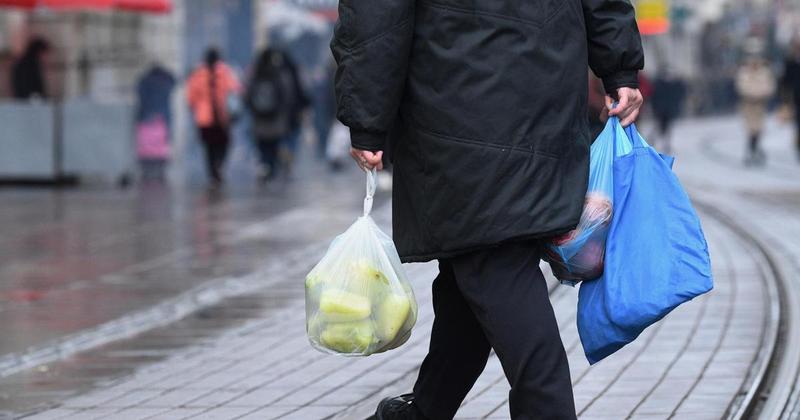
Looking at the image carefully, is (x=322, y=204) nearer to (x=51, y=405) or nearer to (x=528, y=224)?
(x=51, y=405)

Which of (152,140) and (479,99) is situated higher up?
(479,99)

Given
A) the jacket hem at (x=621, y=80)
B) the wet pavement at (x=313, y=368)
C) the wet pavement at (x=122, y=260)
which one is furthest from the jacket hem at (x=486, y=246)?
the wet pavement at (x=122, y=260)

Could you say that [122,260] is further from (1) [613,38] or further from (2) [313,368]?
(1) [613,38]

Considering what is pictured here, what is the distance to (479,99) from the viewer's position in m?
4.34

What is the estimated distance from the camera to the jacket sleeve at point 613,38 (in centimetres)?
447

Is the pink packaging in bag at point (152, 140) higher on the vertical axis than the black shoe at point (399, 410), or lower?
lower

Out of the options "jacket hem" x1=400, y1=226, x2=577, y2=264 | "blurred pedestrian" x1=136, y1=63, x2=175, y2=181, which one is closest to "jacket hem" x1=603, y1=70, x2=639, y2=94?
"jacket hem" x1=400, y1=226, x2=577, y2=264

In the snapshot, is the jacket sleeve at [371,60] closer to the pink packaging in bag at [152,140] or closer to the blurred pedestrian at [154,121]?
the blurred pedestrian at [154,121]

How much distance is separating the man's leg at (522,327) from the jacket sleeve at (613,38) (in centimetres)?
49

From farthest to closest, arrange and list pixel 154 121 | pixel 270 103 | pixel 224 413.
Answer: pixel 154 121
pixel 270 103
pixel 224 413

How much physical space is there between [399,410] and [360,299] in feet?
1.87

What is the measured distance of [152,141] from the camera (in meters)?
21.0

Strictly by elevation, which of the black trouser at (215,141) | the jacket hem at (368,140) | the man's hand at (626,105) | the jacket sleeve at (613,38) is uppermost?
the jacket sleeve at (613,38)

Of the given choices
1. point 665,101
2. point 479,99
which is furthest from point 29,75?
point 479,99
